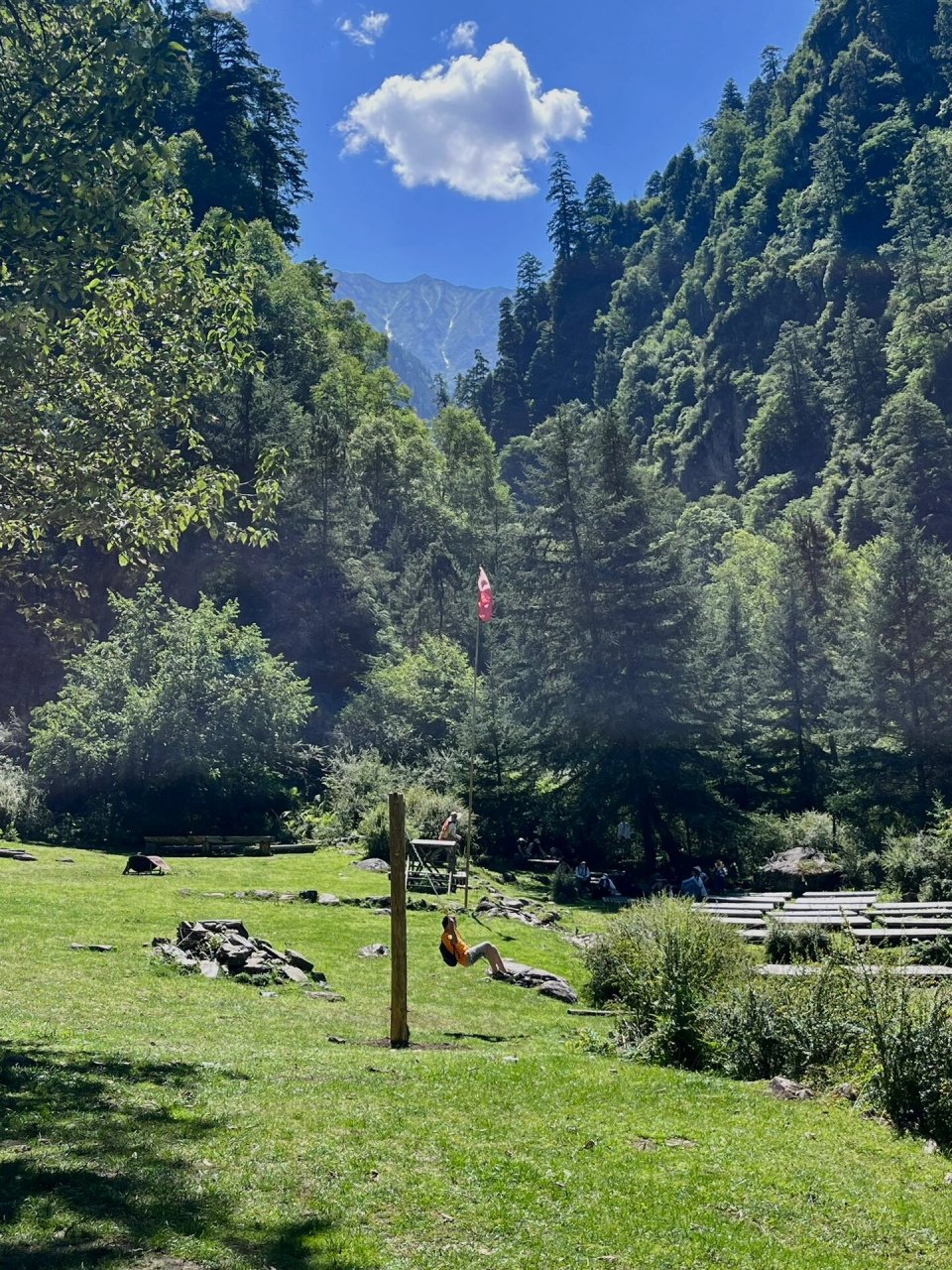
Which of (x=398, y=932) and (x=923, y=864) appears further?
(x=923, y=864)

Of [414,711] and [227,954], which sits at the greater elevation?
[414,711]

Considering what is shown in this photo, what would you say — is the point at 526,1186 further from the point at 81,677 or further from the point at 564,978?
the point at 81,677

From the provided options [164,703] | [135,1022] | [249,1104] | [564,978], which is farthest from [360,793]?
[249,1104]

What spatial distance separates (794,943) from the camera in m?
18.2

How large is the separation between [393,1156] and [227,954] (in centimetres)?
869

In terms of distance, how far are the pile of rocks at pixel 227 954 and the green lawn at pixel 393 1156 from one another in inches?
64.1

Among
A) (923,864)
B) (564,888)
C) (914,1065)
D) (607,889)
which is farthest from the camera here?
(607,889)

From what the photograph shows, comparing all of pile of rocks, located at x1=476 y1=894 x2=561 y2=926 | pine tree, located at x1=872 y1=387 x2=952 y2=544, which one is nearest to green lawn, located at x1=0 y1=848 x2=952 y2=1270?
pile of rocks, located at x1=476 y1=894 x2=561 y2=926

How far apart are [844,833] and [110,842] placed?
27.4m

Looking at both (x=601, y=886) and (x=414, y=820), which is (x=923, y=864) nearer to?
(x=601, y=886)

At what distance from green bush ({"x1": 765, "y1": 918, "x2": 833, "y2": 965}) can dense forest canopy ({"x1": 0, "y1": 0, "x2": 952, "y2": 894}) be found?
40.5 feet

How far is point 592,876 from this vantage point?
1419 inches

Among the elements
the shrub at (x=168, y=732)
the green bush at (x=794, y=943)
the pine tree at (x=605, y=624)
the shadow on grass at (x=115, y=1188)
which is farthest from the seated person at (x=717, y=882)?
the shadow on grass at (x=115, y=1188)

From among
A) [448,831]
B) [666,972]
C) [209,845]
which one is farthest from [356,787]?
[666,972]
